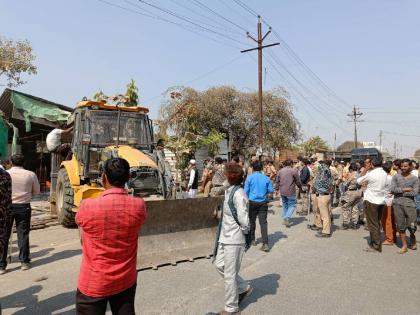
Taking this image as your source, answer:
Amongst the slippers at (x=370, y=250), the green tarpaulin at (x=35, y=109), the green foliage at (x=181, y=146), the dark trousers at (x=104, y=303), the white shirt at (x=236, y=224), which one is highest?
→ the green tarpaulin at (x=35, y=109)

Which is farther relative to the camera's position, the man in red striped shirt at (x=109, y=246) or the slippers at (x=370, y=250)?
the slippers at (x=370, y=250)

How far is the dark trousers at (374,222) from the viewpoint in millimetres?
7531

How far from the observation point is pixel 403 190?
7754 mm

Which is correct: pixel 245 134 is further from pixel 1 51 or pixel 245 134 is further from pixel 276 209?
pixel 1 51

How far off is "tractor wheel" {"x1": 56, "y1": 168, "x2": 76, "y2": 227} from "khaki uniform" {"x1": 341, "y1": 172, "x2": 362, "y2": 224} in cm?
715

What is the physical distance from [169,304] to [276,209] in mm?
9575

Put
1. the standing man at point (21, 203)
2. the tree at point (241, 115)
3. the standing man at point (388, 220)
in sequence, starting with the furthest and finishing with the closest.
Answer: the tree at point (241, 115) → the standing man at point (388, 220) → the standing man at point (21, 203)

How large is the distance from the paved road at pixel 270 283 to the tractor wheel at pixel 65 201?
4.44 feet

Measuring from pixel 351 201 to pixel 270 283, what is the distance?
541 cm

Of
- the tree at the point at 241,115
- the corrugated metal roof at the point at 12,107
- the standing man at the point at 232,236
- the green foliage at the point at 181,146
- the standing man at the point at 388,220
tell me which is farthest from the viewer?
the tree at the point at 241,115

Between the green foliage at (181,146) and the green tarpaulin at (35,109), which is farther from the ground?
the green tarpaulin at (35,109)

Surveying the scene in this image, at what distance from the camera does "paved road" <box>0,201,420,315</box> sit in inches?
185

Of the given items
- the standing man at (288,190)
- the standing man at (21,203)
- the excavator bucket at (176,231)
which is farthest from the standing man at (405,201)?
the standing man at (21,203)

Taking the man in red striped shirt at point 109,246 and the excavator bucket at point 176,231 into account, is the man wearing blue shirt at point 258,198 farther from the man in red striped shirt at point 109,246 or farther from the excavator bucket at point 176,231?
the man in red striped shirt at point 109,246
